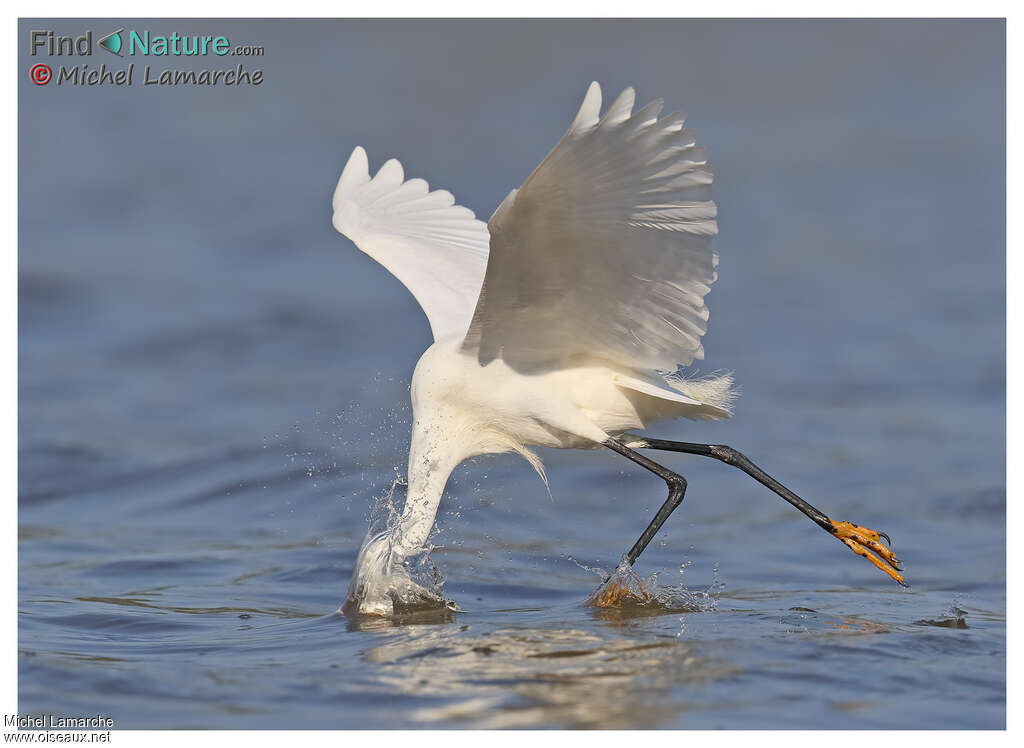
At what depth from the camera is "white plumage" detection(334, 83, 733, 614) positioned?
4.83 meters

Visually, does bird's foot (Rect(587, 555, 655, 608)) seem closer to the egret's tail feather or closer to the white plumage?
the white plumage

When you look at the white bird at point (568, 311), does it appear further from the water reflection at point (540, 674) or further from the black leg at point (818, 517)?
the water reflection at point (540, 674)

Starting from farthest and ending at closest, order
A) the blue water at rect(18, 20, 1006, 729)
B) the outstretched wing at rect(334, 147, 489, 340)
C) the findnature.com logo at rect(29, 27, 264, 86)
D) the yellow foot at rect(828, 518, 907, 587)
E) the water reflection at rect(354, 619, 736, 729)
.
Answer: the findnature.com logo at rect(29, 27, 264, 86)
the outstretched wing at rect(334, 147, 489, 340)
the yellow foot at rect(828, 518, 907, 587)
the blue water at rect(18, 20, 1006, 729)
the water reflection at rect(354, 619, 736, 729)

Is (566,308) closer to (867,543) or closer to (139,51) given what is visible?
(867,543)

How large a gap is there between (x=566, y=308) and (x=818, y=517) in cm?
189

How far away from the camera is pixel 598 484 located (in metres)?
9.52

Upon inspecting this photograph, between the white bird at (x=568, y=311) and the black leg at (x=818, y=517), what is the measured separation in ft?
0.04

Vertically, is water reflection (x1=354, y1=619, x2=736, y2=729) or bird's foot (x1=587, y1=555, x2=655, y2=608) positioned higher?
bird's foot (x1=587, y1=555, x2=655, y2=608)

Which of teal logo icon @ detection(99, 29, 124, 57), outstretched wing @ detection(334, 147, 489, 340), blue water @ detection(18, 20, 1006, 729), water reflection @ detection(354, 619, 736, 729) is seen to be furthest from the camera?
teal logo icon @ detection(99, 29, 124, 57)

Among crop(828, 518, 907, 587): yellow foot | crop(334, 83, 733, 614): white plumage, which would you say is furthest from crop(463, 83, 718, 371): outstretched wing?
crop(828, 518, 907, 587): yellow foot

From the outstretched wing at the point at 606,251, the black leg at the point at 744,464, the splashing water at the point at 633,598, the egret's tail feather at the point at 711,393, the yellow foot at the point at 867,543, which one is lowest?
the splashing water at the point at 633,598

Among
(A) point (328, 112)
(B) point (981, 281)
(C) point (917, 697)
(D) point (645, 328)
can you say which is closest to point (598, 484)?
(D) point (645, 328)

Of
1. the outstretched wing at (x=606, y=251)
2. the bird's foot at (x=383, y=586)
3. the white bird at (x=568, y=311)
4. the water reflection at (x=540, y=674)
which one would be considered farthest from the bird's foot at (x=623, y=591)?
the outstretched wing at (x=606, y=251)

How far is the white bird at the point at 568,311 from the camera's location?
4.85 metres
